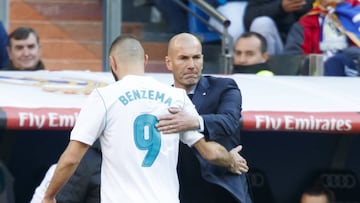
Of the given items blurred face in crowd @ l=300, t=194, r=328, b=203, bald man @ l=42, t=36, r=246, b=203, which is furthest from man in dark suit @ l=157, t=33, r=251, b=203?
blurred face in crowd @ l=300, t=194, r=328, b=203

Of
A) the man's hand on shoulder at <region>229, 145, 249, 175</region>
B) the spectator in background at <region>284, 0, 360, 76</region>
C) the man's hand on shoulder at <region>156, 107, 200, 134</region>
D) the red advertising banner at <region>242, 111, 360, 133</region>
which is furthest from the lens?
the spectator in background at <region>284, 0, 360, 76</region>

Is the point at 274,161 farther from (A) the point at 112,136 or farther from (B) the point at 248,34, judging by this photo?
(A) the point at 112,136

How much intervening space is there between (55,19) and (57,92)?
8.92ft

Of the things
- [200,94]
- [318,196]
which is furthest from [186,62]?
[318,196]

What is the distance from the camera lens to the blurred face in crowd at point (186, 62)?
743 centimetres

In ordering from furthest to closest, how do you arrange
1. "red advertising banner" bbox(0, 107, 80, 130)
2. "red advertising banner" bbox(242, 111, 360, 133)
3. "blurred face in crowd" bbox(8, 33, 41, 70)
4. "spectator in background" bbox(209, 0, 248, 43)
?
1. "spectator in background" bbox(209, 0, 248, 43)
2. "blurred face in crowd" bbox(8, 33, 41, 70)
3. "red advertising banner" bbox(242, 111, 360, 133)
4. "red advertising banner" bbox(0, 107, 80, 130)

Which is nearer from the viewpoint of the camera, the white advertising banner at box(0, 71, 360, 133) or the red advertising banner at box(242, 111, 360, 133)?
the white advertising banner at box(0, 71, 360, 133)

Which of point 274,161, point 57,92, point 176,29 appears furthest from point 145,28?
point 57,92

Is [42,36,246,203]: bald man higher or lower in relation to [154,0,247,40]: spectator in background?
lower

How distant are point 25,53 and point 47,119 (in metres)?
2.21

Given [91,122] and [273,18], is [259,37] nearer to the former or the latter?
[273,18]

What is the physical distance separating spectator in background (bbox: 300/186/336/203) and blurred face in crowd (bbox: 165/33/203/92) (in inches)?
61.9

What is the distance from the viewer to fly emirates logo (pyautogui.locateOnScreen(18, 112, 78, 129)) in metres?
7.57

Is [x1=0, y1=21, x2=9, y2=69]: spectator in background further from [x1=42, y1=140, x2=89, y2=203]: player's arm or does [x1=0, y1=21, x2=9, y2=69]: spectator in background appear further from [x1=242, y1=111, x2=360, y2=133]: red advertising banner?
[x1=42, y1=140, x2=89, y2=203]: player's arm
